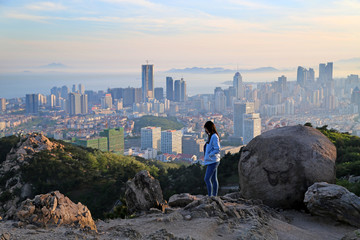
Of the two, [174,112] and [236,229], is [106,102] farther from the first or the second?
[236,229]

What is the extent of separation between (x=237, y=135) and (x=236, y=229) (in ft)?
228

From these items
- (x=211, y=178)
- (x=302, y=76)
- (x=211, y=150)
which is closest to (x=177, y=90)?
(x=302, y=76)

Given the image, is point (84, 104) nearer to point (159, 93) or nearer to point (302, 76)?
point (159, 93)

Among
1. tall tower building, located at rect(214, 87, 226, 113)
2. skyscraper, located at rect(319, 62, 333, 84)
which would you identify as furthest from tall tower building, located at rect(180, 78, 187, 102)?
skyscraper, located at rect(319, 62, 333, 84)

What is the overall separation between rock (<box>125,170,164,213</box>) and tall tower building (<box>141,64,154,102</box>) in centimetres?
11740

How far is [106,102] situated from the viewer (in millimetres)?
115375

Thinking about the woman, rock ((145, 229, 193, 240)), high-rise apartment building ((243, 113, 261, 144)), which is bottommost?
high-rise apartment building ((243, 113, 261, 144))

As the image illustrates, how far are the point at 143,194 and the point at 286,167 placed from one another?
1.90 metres

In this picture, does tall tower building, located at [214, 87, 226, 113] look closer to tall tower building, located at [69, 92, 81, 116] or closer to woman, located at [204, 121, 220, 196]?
tall tower building, located at [69, 92, 81, 116]

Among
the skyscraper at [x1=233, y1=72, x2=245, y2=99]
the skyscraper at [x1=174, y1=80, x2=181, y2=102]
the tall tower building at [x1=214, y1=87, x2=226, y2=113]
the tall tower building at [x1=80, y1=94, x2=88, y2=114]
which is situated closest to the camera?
the skyscraper at [x1=233, y1=72, x2=245, y2=99]

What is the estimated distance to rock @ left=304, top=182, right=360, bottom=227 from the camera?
426 centimetres

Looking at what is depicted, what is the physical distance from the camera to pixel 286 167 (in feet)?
15.9

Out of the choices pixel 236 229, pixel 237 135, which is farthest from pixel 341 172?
pixel 237 135

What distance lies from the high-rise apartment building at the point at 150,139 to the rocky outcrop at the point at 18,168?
4954 centimetres
